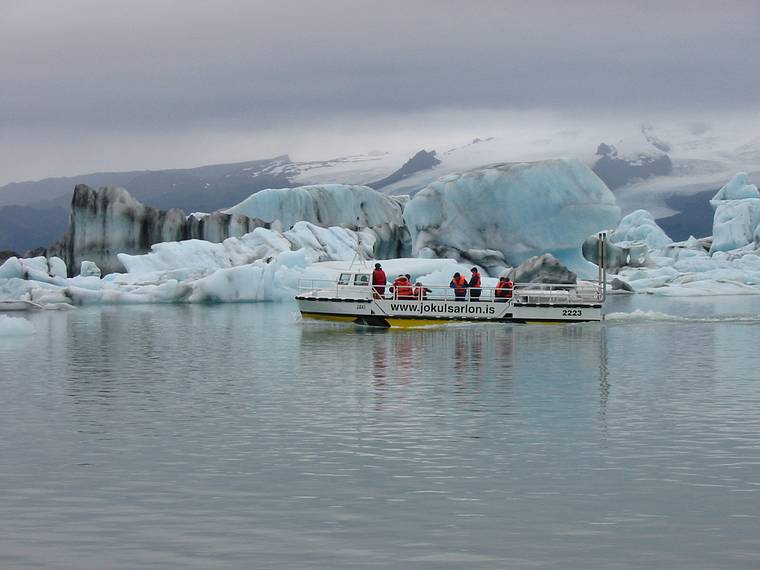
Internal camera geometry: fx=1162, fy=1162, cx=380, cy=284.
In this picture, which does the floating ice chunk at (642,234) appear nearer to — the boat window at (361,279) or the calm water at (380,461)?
the boat window at (361,279)

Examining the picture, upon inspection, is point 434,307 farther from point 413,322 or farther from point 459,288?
point 459,288

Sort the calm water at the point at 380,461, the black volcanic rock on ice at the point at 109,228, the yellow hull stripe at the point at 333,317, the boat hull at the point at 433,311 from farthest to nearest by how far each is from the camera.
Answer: the black volcanic rock on ice at the point at 109,228, the yellow hull stripe at the point at 333,317, the boat hull at the point at 433,311, the calm water at the point at 380,461

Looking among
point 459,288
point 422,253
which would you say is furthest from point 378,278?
point 422,253

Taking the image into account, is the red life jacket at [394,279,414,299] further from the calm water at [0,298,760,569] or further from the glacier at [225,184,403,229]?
the glacier at [225,184,403,229]

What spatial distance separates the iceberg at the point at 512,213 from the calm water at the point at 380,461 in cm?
3834

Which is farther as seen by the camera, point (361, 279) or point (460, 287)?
point (361, 279)

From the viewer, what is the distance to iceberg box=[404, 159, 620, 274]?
66.1 m

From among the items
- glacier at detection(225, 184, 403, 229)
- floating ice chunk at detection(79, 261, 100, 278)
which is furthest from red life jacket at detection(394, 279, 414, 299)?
glacier at detection(225, 184, 403, 229)

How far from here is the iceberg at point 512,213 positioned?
217 feet

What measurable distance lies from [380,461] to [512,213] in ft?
180

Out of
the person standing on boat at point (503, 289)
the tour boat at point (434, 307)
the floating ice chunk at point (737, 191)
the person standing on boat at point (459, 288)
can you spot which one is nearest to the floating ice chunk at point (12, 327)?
the tour boat at point (434, 307)

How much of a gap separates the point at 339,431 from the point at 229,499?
177 inches

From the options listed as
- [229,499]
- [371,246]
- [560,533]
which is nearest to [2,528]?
[229,499]

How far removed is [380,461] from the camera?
13.8m
